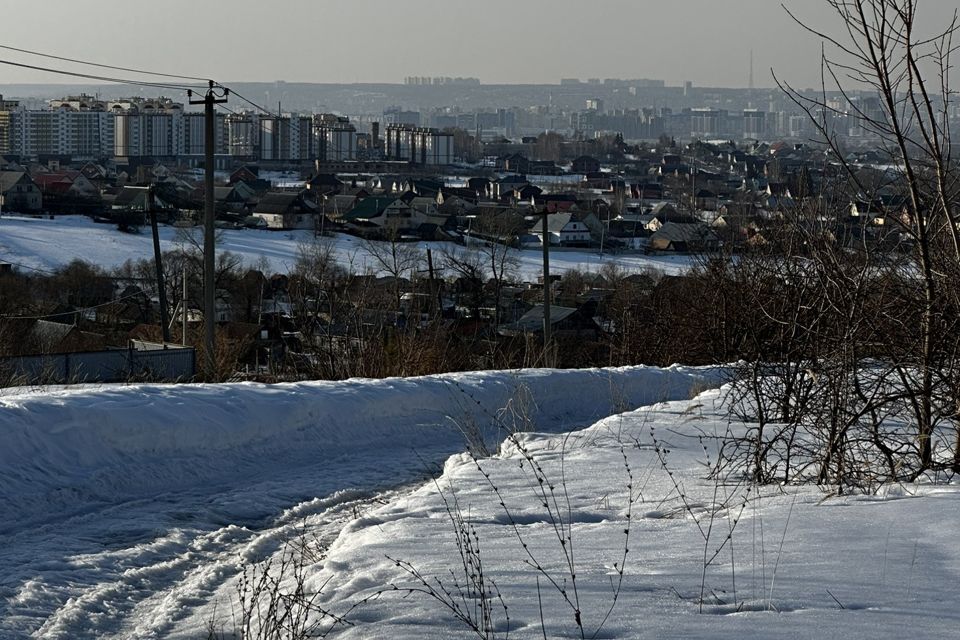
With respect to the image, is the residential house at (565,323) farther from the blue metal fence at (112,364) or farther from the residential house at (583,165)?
the residential house at (583,165)

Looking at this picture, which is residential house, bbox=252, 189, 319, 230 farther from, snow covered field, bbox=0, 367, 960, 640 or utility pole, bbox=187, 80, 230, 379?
snow covered field, bbox=0, 367, 960, 640

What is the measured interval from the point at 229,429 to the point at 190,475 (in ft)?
2.81

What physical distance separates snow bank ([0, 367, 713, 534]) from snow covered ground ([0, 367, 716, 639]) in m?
0.02

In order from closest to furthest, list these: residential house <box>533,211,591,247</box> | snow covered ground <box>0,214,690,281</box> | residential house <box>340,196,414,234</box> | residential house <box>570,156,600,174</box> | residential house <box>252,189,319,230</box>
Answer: snow covered ground <box>0,214,690,281</box>
residential house <box>533,211,591,247</box>
residential house <box>252,189,319,230</box>
residential house <box>340,196,414,234</box>
residential house <box>570,156,600,174</box>

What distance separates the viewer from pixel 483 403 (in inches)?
432

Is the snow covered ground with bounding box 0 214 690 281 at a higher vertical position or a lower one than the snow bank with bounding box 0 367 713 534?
lower

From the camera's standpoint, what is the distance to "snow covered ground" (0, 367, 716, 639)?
205 inches

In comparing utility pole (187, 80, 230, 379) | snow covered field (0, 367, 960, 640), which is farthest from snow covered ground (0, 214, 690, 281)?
snow covered field (0, 367, 960, 640)

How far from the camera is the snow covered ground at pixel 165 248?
50.3 meters

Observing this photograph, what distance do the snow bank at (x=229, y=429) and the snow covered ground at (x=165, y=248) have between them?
36491 millimetres

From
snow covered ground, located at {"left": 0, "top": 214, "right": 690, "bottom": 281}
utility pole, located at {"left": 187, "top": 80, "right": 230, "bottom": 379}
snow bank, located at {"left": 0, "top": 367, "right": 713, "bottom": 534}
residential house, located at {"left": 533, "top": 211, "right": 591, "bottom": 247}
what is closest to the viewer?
snow bank, located at {"left": 0, "top": 367, "right": 713, "bottom": 534}

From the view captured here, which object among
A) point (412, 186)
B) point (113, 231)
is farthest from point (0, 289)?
point (412, 186)

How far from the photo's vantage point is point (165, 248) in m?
50.9

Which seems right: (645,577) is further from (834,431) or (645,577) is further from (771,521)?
(834,431)
